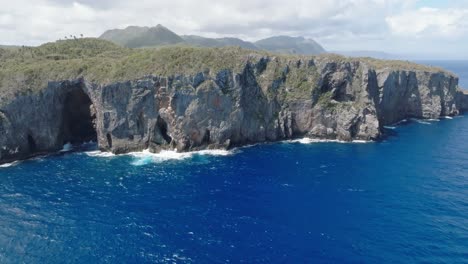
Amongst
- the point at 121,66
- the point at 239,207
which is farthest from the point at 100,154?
the point at 239,207

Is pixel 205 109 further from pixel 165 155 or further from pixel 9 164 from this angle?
pixel 9 164

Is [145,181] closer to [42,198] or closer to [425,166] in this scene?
[42,198]

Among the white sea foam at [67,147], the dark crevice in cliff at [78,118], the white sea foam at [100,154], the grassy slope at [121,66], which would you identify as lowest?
the white sea foam at [100,154]

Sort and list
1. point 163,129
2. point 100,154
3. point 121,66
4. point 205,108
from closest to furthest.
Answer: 1. point 100,154
2. point 205,108
3. point 121,66
4. point 163,129

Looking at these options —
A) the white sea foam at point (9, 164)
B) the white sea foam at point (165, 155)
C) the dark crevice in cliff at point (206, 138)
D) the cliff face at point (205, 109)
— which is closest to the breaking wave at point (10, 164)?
the white sea foam at point (9, 164)

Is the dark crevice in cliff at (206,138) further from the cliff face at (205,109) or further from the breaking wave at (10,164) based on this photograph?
the breaking wave at (10,164)

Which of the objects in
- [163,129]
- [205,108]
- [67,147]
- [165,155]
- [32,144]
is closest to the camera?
[165,155]

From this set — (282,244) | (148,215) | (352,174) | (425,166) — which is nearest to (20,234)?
(148,215)
